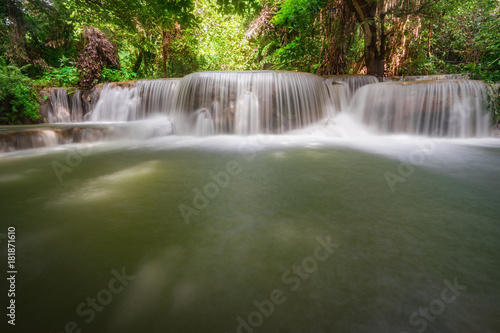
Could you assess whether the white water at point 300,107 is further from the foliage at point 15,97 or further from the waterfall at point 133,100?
the foliage at point 15,97

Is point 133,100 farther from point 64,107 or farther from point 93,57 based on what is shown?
point 93,57

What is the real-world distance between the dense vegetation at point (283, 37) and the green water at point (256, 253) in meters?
5.59

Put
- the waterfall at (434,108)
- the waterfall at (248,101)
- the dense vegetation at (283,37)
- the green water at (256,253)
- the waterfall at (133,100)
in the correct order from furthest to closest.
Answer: the waterfall at (133,100) → the dense vegetation at (283,37) → the waterfall at (248,101) → the waterfall at (434,108) → the green water at (256,253)

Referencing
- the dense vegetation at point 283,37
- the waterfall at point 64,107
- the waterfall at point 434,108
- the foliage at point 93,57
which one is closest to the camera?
the waterfall at point 434,108

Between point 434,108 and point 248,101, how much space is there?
15.7ft

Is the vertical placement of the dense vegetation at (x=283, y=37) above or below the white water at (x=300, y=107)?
above

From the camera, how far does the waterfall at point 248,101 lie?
661 centimetres

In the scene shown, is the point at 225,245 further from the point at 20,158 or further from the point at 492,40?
the point at 492,40

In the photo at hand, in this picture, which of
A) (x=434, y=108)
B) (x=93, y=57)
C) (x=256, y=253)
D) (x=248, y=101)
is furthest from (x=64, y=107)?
(x=434, y=108)

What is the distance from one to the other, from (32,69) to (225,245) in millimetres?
14289

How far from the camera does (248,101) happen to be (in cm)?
659

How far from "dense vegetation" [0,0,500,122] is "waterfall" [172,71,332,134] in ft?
5.47

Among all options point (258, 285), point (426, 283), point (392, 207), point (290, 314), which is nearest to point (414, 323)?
point (426, 283)

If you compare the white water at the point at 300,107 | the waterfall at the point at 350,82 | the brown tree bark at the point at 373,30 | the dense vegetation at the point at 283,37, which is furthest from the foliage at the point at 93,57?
the brown tree bark at the point at 373,30
